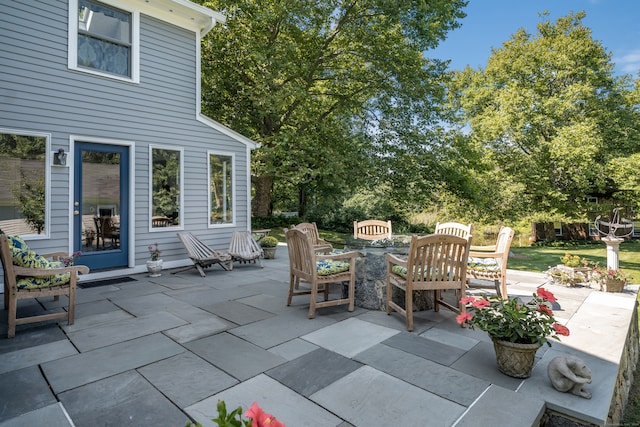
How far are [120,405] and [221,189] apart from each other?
5511 millimetres

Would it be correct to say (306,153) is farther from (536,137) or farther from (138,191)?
(536,137)

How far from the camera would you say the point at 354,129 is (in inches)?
454

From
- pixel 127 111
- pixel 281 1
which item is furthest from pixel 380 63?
pixel 127 111

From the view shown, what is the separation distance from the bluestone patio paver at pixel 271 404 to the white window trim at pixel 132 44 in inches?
221

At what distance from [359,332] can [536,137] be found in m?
14.5

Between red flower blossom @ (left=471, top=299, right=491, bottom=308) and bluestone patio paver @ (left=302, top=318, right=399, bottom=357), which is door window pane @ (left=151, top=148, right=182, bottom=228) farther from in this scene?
red flower blossom @ (left=471, top=299, right=491, bottom=308)

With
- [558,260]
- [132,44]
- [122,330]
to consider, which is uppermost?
[132,44]

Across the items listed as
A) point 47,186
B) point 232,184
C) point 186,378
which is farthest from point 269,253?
point 186,378

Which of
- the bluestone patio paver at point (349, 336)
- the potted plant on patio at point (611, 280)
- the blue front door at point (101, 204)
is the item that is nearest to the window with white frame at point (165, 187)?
the blue front door at point (101, 204)

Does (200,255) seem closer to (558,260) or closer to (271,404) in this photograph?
(271,404)

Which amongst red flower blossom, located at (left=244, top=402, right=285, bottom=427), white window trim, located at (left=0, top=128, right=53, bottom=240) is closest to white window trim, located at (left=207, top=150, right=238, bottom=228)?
white window trim, located at (left=0, top=128, right=53, bottom=240)

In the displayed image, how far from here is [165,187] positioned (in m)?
6.42

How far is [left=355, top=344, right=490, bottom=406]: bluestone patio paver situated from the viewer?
216 centimetres

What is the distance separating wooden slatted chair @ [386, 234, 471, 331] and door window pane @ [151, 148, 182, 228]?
4.66 m
